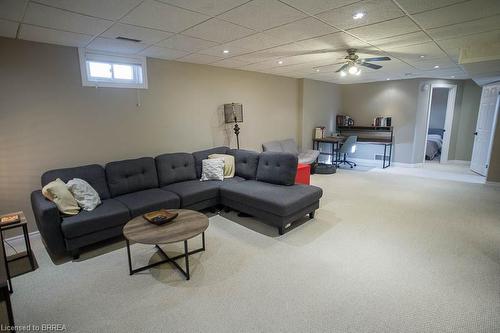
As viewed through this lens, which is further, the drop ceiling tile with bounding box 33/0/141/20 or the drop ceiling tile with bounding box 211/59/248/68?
the drop ceiling tile with bounding box 211/59/248/68

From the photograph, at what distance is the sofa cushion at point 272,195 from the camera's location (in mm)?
3166

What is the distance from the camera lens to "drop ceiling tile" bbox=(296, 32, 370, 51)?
10.1 ft

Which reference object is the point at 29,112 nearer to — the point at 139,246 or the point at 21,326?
the point at 139,246

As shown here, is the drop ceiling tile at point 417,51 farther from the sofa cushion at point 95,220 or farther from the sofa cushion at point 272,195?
the sofa cushion at point 95,220

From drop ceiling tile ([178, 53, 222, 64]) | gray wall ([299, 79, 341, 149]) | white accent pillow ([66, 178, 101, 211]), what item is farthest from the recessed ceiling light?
gray wall ([299, 79, 341, 149])

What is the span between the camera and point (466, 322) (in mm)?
1854

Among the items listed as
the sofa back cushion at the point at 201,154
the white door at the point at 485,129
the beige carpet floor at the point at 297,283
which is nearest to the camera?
the beige carpet floor at the point at 297,283

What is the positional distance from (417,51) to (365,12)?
2.07 m

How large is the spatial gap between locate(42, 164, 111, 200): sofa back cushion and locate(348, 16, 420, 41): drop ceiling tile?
3.60 m

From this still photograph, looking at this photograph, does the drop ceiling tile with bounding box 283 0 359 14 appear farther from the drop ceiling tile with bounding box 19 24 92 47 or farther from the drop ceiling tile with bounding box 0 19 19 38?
the drop ceiling tile with bounding box 0 19 19 38

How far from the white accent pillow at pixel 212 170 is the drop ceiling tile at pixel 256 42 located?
1.83 metres

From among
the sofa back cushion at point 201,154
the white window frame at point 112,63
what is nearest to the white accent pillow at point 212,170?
the sofa back cushion at point 201,154

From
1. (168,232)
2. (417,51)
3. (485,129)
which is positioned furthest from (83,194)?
(485,129)

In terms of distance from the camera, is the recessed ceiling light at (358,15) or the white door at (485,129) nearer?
the recessed ceiling light at (358,15)
